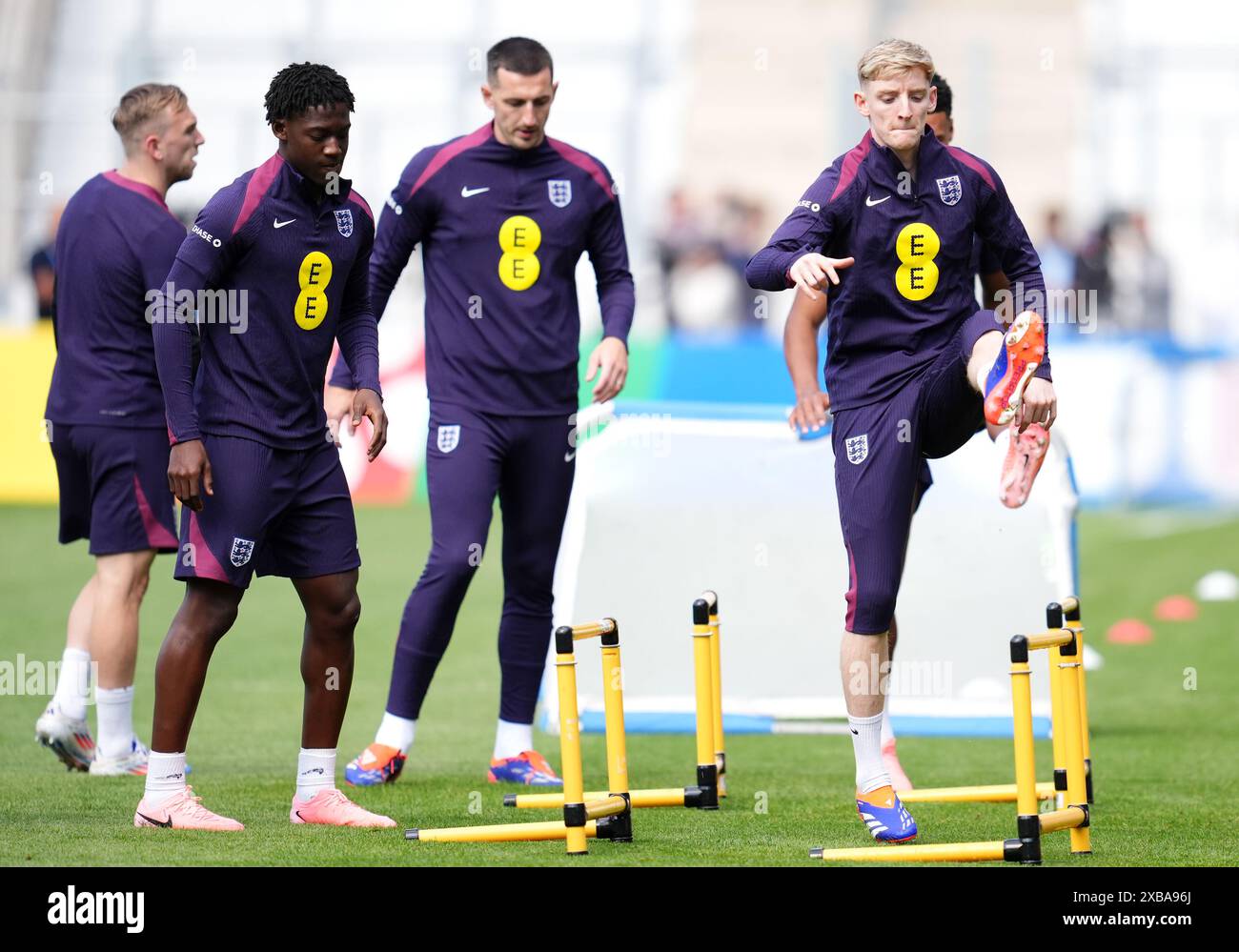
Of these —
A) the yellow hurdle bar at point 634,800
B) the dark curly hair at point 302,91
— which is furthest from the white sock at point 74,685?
the dark curly hair at point 302,91

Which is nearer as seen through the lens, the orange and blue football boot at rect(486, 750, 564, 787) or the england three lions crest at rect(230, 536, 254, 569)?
the england three lions crest at rect(230, 536, 254, 569)

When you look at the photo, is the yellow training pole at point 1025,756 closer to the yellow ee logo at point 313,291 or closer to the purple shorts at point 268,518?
the purple shorts at point 268,518

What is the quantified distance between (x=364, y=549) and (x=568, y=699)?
9.90m

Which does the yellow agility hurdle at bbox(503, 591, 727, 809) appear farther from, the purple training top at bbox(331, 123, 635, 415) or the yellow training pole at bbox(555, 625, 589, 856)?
the purple training top at bbox(331, 123, 635, 415)

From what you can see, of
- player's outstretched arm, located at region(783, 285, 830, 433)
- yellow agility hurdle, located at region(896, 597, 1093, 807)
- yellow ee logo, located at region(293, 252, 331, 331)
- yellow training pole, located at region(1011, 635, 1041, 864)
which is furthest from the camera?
player's outstretched arm, located at region(783, 285, 830, 433)

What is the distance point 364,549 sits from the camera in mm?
15516

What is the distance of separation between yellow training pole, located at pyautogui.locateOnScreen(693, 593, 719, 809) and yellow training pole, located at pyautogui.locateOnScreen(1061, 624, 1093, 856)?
4.11 ft

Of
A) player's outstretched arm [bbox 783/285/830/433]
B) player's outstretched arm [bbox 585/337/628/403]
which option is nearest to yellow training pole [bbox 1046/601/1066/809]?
player's outstretched arm [bbox 783/285/830/433]

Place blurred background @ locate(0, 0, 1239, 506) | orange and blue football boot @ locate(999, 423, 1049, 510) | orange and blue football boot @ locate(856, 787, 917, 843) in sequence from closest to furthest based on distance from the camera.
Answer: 1. orange and blue football boot @ locate(856, 787, 917, 843)
2. orange and blue football boot @ locate(999, 423, 1049, 510)
3. blurred background @ locate(0, 0, 1239, 506)

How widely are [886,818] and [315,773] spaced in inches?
69.1

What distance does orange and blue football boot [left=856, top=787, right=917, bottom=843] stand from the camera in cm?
599

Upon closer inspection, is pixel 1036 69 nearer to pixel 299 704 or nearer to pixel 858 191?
pixel 299 704

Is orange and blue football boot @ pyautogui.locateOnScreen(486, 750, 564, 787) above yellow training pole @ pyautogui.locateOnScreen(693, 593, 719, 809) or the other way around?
the other way around
